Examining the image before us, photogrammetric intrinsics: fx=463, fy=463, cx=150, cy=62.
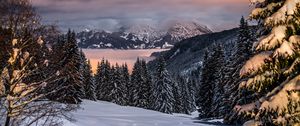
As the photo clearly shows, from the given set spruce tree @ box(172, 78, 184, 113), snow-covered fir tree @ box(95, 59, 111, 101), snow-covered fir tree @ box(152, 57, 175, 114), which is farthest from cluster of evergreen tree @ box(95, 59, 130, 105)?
snow-covered fir tree @ box(152, 57, 175, 114)

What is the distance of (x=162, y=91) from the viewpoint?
8150 centimetres

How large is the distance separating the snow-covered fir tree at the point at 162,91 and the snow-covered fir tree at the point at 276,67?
69.0m

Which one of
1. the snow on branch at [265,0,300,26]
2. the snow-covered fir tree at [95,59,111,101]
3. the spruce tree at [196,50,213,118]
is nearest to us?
the snow on branch at [265,0,300,26]

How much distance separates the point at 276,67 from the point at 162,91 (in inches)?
2763

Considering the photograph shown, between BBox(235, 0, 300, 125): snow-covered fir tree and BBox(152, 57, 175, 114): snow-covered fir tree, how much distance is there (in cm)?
6901

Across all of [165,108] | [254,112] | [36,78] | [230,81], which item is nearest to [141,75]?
[165,108]

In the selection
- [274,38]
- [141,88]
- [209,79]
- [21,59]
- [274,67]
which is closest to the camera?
[274,38]

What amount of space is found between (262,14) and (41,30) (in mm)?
8474

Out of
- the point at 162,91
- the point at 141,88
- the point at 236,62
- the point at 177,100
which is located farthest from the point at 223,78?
the point at 177,100

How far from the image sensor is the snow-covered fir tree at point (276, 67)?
425 inches

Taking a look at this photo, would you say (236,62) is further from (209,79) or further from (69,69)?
(69,69)

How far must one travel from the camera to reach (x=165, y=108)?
265 feet

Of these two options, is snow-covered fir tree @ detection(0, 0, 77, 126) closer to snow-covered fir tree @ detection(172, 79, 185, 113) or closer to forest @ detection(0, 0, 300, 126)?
forest @ detection(0, 0, 300, 126)

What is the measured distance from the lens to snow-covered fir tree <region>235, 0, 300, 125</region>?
10789mm
